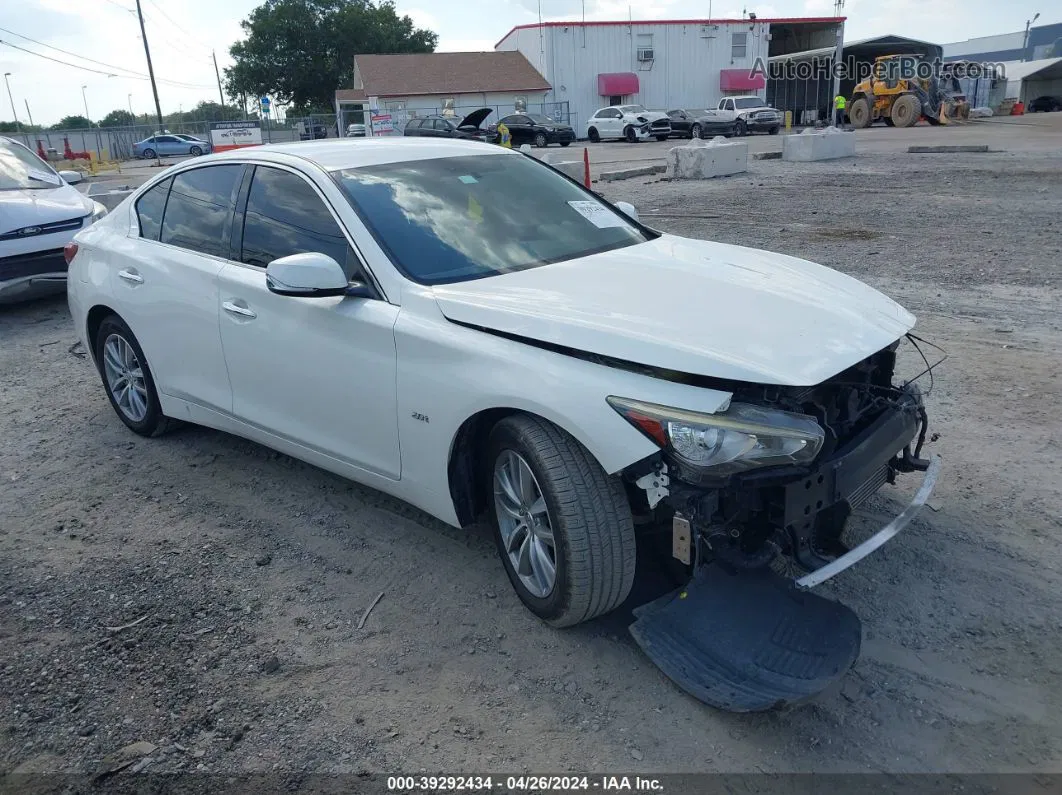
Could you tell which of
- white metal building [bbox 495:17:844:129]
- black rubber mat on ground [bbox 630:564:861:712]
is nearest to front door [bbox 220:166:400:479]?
black rubber mat on ground [bbox 630:564:861:712]

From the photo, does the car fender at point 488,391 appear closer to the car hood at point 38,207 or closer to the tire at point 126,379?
the tire at point 126,379

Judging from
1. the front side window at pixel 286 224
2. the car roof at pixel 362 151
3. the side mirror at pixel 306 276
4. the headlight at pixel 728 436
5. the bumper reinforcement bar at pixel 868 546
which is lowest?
the bumper reinforcement bar at pixel 868 546

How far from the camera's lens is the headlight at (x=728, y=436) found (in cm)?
266

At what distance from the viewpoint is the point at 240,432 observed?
4402 mm

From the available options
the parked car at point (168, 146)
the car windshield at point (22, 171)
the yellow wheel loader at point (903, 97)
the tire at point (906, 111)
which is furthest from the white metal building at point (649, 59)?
the car windshield at point (22, 171)

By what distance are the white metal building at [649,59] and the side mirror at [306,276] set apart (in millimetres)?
51813

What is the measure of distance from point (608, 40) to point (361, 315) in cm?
5369

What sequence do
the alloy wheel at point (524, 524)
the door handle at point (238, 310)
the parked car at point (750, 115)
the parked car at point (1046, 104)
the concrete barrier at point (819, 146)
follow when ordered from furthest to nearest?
the parked car at point (1046, 104), the parked car at point (750, 115), the concrete barrier at point (819, 146), the door handle at point (238, 310), the alloy wheel at point (524, 524)

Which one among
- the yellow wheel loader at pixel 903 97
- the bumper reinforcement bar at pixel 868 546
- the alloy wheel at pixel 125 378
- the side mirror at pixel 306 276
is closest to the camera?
the bumper reinforcement bar at pixel 868 546

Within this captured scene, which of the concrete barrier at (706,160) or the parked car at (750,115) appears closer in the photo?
the concrete barrier at (706,160)

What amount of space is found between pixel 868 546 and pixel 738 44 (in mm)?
58278

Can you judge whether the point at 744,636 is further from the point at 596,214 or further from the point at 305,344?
the point at 596,214

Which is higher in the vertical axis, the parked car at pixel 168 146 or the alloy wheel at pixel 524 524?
the parked car at pixel 168 146

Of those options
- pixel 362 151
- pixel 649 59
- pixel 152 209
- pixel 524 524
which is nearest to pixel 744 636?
pixel 524 524
